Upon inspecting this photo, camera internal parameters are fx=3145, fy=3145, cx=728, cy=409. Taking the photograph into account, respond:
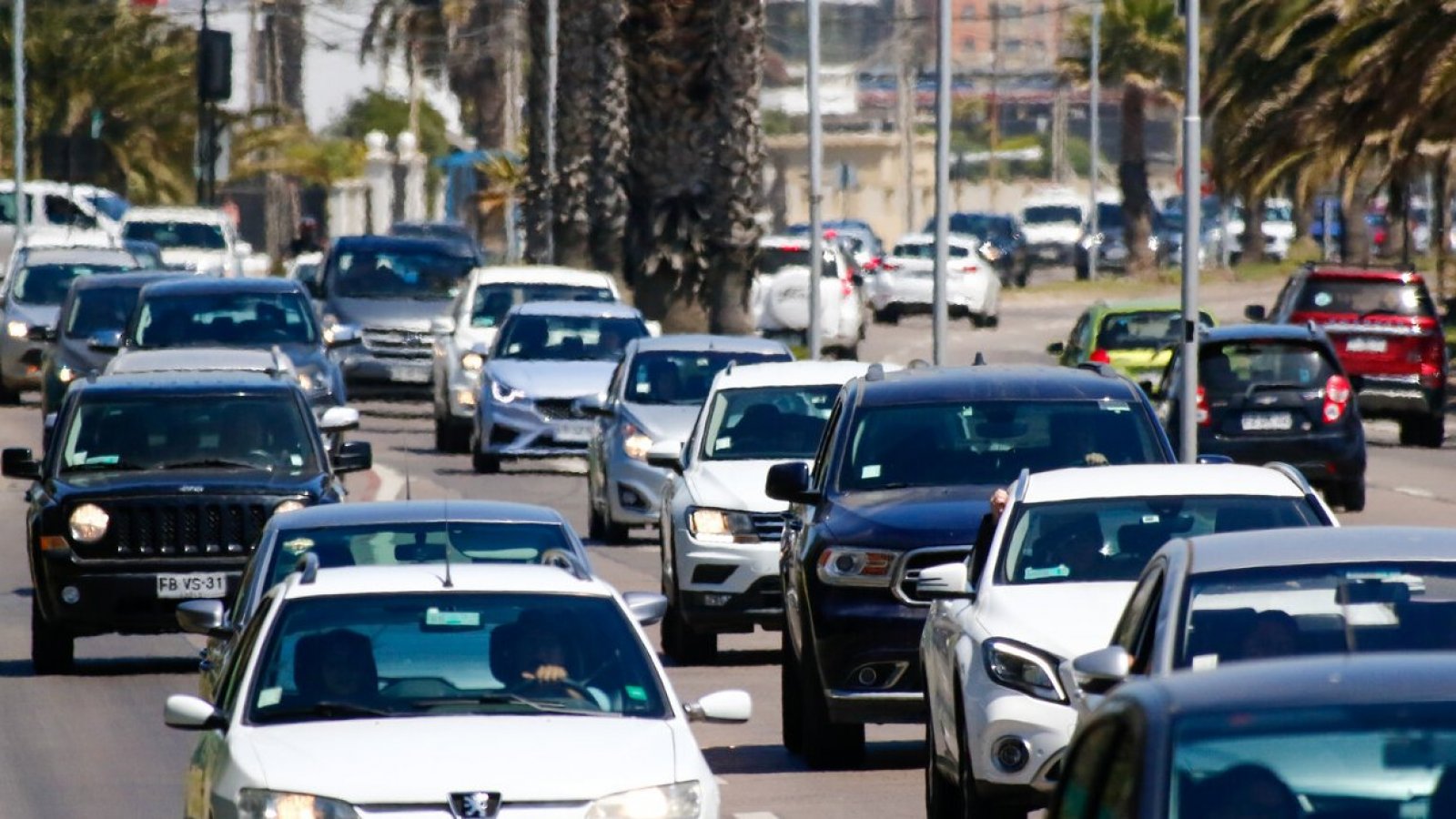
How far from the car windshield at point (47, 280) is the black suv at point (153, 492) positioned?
2193 centimetres

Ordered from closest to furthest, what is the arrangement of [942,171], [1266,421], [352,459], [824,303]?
[352,459], [1266,421], [942,171], [824,303]

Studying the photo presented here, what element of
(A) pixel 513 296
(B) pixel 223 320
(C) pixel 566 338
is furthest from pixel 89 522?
(A) pixel 513 296

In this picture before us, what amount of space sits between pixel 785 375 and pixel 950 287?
3678 centimetres

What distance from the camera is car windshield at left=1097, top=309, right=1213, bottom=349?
33344 millimetres

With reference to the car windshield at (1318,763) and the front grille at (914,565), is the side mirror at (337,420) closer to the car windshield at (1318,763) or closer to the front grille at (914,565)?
the front grille at (914,565)

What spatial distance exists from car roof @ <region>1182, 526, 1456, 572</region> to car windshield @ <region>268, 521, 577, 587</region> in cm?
330

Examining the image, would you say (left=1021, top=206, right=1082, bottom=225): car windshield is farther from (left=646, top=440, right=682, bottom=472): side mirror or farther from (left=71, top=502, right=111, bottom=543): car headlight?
(left=71, top=502, right=111, bottom=543): car headlight

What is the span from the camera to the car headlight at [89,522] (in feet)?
56.0

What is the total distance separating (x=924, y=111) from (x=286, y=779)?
185829 mm

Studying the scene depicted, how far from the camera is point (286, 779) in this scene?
8.39 meters

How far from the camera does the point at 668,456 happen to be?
64.4ft

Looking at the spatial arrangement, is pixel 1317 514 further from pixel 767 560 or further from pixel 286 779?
pixel 767 560

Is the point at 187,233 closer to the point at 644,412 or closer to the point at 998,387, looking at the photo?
the point at 644,412

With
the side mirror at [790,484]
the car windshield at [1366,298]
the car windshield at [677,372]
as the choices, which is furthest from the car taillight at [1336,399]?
the side mirror at [790,484]
